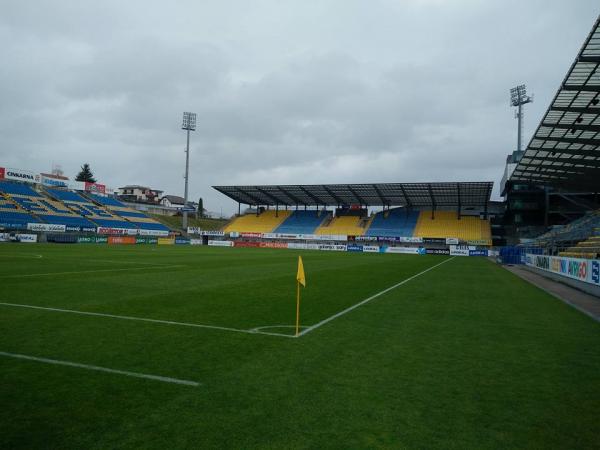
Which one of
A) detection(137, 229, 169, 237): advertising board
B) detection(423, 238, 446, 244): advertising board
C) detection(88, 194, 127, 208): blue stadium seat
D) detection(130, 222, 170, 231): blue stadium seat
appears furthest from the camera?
detection(88, 194, 127, 208): blue stadium seat

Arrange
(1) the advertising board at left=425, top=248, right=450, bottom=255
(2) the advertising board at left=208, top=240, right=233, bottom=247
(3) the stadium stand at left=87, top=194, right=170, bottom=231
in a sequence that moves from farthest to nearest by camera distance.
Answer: (3) the stadium stand at left=87, top=194, right=170, bottom=231 < (2) the advertising board at left=208, top=240, right=233, bottom=247 < (1) the advertising board at left=425, top=248, right=450, bottom=255

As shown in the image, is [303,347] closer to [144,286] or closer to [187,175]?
[144,286]

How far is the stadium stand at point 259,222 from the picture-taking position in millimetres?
80875

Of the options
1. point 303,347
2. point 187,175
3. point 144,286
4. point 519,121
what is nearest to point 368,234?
point 187,175

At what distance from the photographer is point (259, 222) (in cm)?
8369

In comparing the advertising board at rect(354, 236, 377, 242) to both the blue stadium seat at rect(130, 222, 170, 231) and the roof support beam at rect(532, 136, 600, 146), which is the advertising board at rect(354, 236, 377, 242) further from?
the roof support beam at rect(532, 136, 600, 146)

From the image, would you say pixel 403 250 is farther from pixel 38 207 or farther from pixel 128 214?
pixel 38 207

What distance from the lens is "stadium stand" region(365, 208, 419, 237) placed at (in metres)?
70.9

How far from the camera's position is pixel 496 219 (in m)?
73.9

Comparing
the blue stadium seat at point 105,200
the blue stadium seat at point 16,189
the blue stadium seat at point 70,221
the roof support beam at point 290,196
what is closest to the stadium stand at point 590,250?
the roof support beam at point 290,196

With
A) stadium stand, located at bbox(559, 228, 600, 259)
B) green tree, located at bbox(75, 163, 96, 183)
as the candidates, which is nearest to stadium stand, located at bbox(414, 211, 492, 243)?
stadium stand, located at bbox(559, 228, 600, 259)

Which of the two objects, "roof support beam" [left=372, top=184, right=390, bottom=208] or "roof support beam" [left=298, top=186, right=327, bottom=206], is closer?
"roof support beam" [left=372, top=184, right=390, bottom=208]

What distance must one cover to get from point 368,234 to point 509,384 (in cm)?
6636

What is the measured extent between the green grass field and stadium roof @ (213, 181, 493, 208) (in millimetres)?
54834
